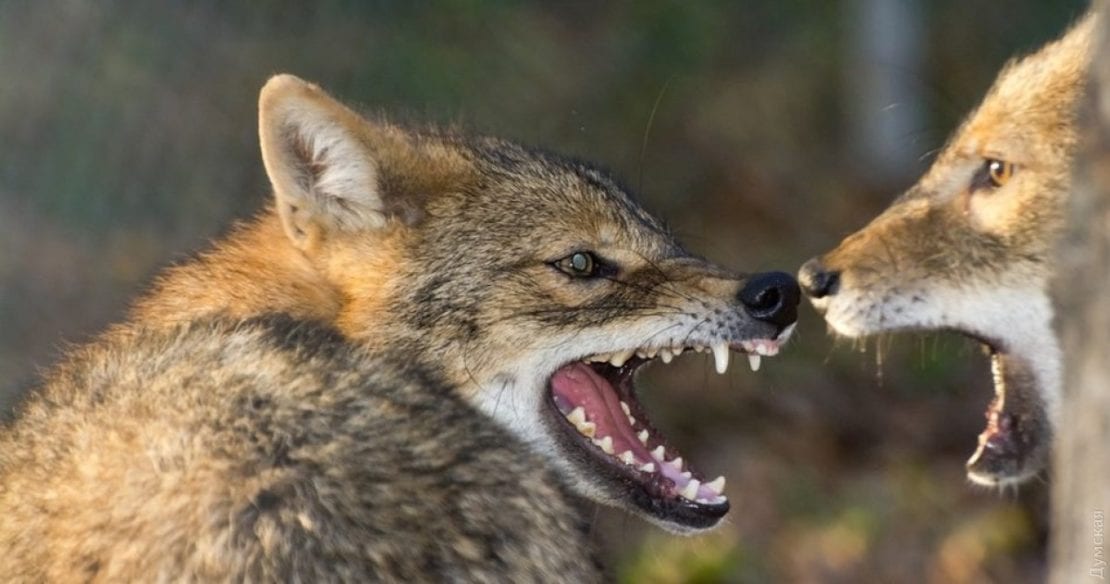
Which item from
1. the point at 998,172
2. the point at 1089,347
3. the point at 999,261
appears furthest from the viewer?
the point at 998,172

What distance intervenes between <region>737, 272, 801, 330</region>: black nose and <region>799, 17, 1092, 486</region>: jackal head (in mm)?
1012

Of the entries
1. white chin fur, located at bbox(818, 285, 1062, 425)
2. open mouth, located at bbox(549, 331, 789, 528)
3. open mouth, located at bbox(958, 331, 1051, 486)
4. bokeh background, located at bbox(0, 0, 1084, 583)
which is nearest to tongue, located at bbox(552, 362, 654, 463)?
open mouth, located at bbox(549, 331, 789, 528)

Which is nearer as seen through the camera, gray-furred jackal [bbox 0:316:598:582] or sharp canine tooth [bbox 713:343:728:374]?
gray-furred jackal [bbox 0:316:598:582]

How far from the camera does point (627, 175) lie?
45.6ft

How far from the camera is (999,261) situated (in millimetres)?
6371

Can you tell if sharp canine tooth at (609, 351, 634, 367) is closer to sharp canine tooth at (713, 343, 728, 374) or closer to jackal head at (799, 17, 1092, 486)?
sharp canine tooth at (713, 343, 728, 374)

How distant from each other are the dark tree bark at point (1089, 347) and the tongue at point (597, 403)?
84.9 inches

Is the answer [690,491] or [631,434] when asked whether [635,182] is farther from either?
[690,491]

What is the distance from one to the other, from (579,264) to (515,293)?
0.96 ft

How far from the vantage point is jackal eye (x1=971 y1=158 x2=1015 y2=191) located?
21.4ft

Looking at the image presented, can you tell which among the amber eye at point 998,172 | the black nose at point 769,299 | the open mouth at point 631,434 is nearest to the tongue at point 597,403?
the open mouth at point 631,434

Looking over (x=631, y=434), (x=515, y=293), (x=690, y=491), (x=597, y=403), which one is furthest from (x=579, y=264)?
(x=690, y=491)

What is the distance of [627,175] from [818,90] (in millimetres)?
3071

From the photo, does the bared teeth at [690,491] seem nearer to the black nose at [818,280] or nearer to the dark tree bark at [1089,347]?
the black nose at [818,280]
